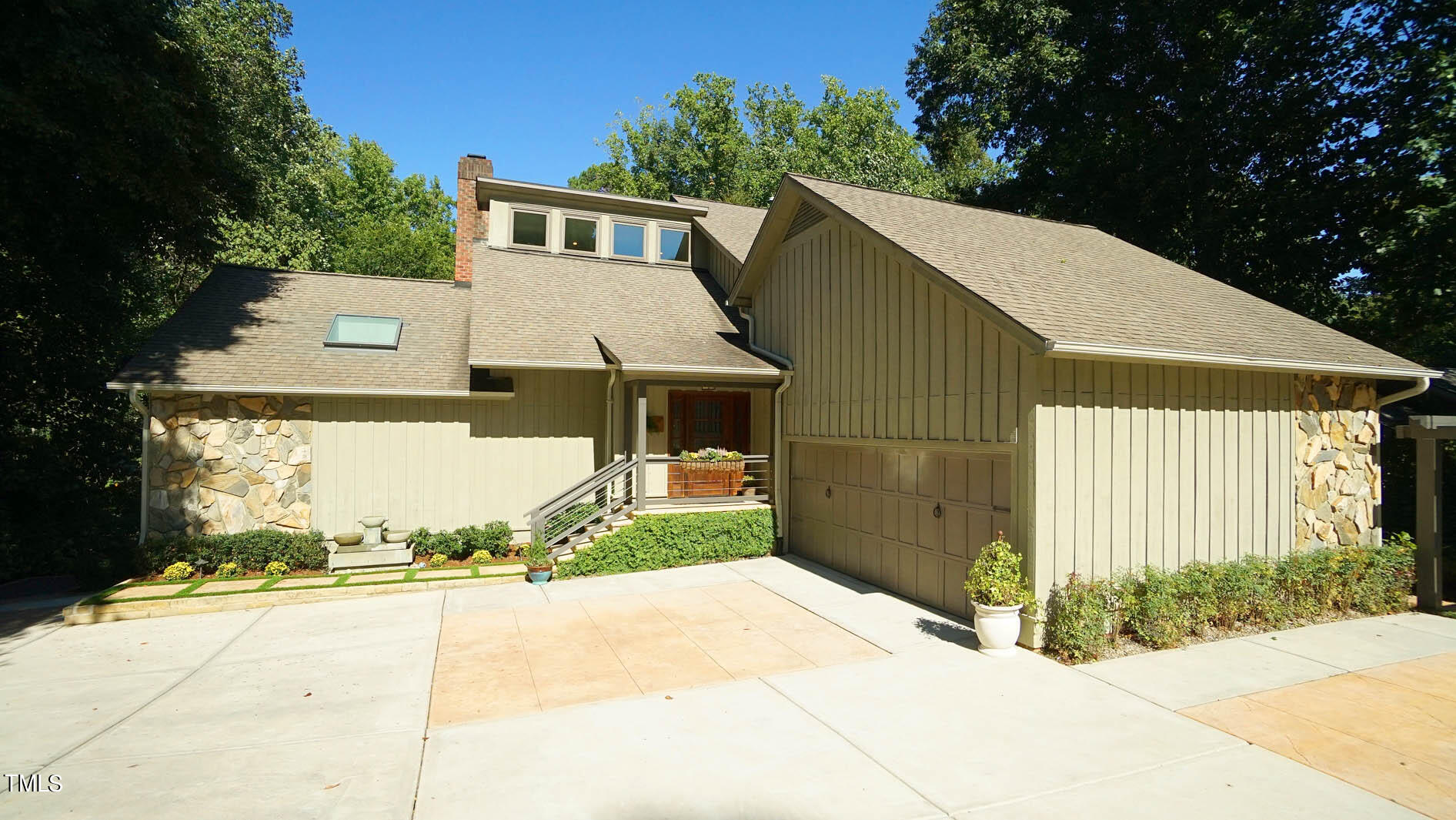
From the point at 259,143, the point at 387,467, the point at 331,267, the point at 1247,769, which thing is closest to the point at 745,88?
the point at 331,267

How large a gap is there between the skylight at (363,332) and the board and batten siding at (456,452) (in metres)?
1.29

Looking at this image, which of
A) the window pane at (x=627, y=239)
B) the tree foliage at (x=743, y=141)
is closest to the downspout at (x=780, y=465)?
the window pane at (x=627, y=239)

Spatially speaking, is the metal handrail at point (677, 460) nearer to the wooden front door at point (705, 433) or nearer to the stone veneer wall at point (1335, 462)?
the wooden front door at point (705, 433)

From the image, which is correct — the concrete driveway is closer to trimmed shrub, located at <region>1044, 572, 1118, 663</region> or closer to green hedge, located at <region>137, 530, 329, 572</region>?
trimmed shrub, located at <region>1044, 572, 1118, 663</region>

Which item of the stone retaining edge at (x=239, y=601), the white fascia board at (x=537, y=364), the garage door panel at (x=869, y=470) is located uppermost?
the white fascia board at (x=537, y=364)

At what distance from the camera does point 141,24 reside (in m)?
10.1

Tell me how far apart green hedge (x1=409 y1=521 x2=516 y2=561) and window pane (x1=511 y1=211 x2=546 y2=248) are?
23.0 feet

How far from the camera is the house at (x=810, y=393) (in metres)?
7.59

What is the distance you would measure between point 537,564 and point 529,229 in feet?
28.6

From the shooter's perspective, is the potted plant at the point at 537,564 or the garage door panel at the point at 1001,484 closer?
the garage door panel at the point at 1001,484

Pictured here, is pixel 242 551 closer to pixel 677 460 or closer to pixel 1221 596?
pixel 677 460

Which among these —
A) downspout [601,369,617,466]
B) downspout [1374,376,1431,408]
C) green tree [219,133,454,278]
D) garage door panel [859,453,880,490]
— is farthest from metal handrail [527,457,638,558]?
downspout [1374,376,1431,408]

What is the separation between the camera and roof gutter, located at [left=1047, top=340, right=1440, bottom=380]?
6703 mm

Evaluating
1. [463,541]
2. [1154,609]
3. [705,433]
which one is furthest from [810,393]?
[463,541]
